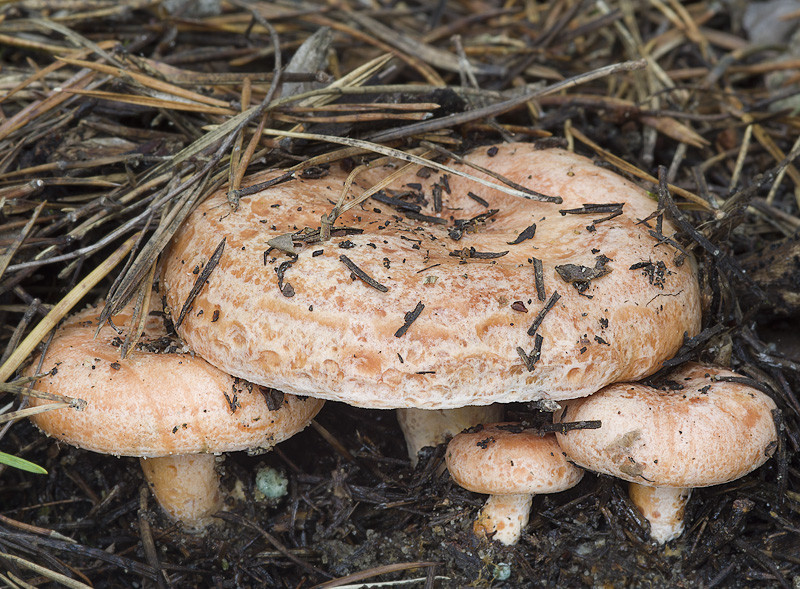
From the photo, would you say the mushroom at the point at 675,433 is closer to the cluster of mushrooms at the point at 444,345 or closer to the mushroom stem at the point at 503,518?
the cluster of mushrooms at the point at 444,345

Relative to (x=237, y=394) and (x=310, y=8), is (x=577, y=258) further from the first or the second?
(x=310, y=8)

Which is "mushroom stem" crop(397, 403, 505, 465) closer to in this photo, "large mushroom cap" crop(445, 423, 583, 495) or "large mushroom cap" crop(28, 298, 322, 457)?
"large mushroom cap" crop(445, 423, 583, 495)

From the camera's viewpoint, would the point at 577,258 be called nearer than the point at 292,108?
Yes

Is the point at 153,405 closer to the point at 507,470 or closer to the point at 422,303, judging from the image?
the point at 422,303

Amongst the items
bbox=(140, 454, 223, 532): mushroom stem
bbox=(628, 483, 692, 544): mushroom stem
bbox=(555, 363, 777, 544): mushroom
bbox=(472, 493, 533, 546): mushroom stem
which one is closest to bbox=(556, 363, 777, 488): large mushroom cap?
bbox=(555, 363, 777, 544): mushroom

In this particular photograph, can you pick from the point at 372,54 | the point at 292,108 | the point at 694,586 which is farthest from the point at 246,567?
the point at 372,54
